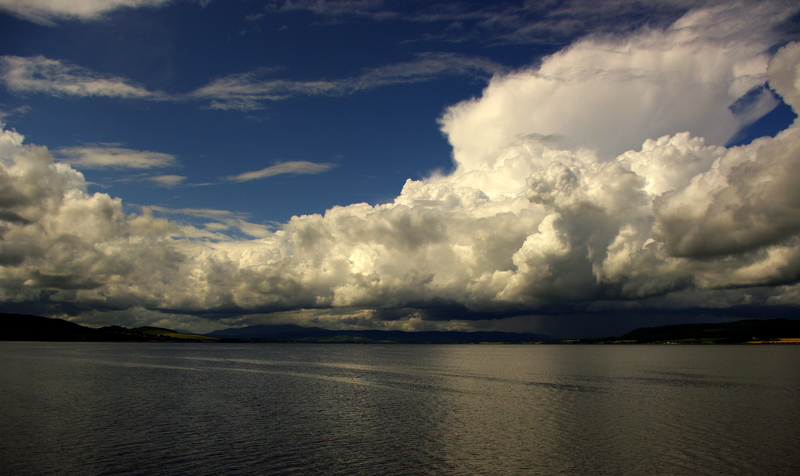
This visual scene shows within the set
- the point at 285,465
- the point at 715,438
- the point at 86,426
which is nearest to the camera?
the point at 285,465

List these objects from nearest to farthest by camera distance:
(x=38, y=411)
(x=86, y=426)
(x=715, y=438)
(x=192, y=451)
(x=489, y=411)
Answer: (x=192, y=451) → (x=715, y=438) → (x=86, y=426) → (x=38, y=411) → (x=489, y=411)

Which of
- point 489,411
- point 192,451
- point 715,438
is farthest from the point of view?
point 489,411

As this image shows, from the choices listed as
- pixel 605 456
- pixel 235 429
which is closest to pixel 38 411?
pixel 235 429

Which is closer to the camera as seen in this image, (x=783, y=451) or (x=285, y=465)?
(x=285, y=465)

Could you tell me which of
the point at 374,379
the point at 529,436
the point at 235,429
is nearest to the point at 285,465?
the point at 235,429

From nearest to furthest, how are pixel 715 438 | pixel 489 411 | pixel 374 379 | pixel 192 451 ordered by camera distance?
pixel 192 451 → pixel 715 438 → pixel 489 411 → pixel 374 379

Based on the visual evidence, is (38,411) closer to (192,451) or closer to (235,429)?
(235,429)

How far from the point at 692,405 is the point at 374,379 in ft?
224

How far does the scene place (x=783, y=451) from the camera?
1804 inches

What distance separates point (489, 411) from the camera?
67938 millimetres

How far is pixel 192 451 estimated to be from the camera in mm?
44281

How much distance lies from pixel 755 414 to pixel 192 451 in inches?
2823

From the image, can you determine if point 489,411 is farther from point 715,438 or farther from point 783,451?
point 783,451

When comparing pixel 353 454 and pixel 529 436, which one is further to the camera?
pixel 529 436
